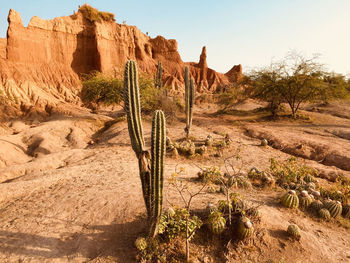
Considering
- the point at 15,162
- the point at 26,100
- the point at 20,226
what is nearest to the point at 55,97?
the point at 26,100

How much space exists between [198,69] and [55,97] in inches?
1717

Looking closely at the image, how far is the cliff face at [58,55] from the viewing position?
2506cm

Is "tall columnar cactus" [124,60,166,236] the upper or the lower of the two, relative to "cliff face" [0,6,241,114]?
lower

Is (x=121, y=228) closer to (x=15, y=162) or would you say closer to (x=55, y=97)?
(x=15, y=162)

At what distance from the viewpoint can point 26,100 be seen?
23.7 m

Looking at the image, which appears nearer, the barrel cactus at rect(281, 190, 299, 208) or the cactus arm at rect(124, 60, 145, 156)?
the cactus arm at rect(124, 60, 145, 156)

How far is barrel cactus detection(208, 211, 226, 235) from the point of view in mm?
4395

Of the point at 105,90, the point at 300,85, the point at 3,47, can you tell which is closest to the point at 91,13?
the point at 3,47

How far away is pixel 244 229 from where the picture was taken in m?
4.39

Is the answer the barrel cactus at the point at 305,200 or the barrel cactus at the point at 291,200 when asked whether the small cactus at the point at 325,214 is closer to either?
the barrel cactus at the point at 305,200

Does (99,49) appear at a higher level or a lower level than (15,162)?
higher

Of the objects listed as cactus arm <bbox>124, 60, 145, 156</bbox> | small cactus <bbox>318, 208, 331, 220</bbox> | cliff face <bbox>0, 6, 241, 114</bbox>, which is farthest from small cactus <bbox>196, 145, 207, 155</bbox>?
cliff face <bbox>0, 6, 241, 114</bbox>

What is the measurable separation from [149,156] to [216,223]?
2.21 metres

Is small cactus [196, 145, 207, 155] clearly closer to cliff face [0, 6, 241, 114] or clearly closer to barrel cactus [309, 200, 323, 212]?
barrel cactus [309, 200, 323, 212]
